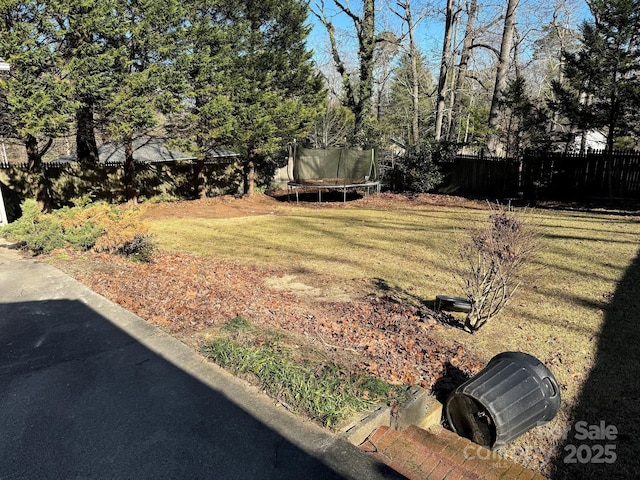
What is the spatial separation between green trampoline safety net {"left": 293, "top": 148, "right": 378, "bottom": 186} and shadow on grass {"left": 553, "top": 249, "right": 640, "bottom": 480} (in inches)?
452

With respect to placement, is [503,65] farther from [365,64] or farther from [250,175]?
[250,175]

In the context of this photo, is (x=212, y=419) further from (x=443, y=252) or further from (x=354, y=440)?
(x=443, y=252)

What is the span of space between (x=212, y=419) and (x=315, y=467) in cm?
74

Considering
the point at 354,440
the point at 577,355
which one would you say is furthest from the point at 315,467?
the point at 577,355

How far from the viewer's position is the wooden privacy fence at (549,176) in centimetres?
1280

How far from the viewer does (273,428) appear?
7.72ft

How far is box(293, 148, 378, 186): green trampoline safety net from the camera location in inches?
594

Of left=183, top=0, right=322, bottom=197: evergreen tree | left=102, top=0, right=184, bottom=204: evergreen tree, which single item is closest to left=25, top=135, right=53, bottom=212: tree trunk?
left=102, top=0, right=184, bottom=204: evergreen tree

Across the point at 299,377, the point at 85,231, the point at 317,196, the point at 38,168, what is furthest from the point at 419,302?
the point at 317,196

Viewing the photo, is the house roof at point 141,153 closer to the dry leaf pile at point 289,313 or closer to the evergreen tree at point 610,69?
the dry leaf pile at point 289,313

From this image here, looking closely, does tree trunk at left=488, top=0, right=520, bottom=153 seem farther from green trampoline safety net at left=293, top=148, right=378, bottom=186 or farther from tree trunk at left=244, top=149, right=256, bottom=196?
tree trunk at left=244, top=149, right=256, bottom=196

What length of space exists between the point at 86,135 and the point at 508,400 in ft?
42.4

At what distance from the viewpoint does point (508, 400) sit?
2723 millimetres

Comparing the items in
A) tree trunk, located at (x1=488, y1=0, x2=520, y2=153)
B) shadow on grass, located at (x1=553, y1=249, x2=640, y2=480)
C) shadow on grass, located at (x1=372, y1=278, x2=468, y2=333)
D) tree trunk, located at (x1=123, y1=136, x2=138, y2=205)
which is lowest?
shadow on grass, located at (x1=553, y1=249, x2=640, y2=480)
